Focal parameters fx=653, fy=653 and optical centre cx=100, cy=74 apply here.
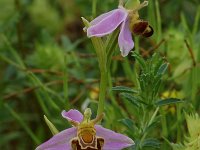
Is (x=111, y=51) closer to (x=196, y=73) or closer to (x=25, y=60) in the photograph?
(x=196, y=73)

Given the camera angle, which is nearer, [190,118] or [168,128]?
[190,118]

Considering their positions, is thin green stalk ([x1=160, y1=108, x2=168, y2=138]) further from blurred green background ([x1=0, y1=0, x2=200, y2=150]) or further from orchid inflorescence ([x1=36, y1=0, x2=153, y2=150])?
orchid inflorescence ([x1=36, y1=0, x2=153, y2=150])

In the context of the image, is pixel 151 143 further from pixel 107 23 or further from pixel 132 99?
pixel 107 23

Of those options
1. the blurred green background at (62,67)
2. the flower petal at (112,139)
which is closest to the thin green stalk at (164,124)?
the blurred green background at (62,67)

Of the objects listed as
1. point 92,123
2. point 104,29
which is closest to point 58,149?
point 92,123

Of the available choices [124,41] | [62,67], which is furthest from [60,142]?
[62,67]

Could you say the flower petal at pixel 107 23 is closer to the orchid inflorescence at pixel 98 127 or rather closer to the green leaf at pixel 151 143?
the orchid inflorescence at pixel 98 127
